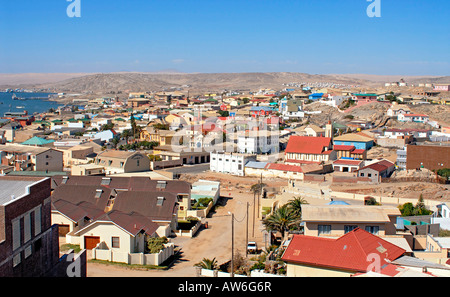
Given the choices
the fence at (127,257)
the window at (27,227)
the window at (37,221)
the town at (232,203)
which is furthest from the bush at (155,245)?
the window at (27,227)

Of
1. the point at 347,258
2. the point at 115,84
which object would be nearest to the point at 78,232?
the point at 347,258

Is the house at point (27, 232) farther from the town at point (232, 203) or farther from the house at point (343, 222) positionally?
the house at point (343, 222)

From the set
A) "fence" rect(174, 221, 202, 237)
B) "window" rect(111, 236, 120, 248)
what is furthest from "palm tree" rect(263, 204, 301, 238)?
"window" rect(111, 236, 120, 248)

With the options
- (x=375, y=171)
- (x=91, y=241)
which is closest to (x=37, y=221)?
(x=91, y=241)

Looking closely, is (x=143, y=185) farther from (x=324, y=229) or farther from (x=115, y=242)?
(x=324, y=229)

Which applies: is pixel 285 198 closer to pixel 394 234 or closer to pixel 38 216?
pixel 394 234

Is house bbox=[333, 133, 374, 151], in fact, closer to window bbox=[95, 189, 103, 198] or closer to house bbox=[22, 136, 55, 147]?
window bbox=[95, 189, 103, 198]

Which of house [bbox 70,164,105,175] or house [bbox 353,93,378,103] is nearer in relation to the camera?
house [bbox 70,164,105,175]
